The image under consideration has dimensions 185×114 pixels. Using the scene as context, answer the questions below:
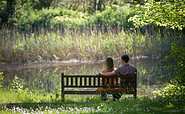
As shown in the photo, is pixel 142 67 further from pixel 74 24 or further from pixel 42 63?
pixel 74 24

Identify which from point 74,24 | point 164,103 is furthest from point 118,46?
point 164,103

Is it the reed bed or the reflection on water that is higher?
the reed bed

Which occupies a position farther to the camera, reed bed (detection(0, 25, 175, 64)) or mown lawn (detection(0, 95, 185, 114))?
reed bed (detection(0, 25, 175, 64))

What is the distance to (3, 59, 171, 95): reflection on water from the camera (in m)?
9.81

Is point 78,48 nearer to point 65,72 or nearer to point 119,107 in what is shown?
point 65,72

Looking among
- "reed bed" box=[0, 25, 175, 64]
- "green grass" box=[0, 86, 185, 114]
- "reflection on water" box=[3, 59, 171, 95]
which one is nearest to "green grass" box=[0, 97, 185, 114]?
"green grass" box=[0, 86, 185, 114]

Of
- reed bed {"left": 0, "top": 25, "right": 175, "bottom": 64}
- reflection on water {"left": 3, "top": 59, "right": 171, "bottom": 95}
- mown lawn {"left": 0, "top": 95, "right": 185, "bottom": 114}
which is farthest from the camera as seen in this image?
reed bed {"left": 0, "top": 25, "right": 175, "bottom": 64}

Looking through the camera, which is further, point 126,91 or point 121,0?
point 121,0

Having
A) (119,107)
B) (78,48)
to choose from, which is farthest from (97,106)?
(78,48)

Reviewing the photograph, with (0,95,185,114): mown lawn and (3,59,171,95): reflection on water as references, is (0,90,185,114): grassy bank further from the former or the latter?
(3,59,171,95): reflection on water

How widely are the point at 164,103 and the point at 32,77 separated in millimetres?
6081

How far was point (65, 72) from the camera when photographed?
38.3 ft

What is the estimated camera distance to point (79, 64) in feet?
43.2

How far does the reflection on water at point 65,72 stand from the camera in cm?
981
